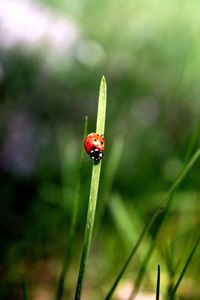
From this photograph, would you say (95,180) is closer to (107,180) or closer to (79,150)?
(107,180)

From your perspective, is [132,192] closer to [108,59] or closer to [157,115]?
[157,115]

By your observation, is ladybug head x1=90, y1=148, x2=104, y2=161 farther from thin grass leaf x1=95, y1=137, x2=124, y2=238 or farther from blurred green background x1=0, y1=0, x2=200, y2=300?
thin grass leaf x1=95, y1=137, x2=124, y2=238

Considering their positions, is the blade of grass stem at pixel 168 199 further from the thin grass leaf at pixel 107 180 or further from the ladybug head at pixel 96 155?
the thin grass leaf at pixel 107 180

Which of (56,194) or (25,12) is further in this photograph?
(25,12)

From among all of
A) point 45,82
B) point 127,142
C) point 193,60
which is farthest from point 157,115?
point 193,60

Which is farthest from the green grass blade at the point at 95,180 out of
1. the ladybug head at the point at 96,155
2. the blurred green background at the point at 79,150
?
the blurred green background at the point at 79,150

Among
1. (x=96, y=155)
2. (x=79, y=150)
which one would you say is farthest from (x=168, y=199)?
(x=79, y=150)

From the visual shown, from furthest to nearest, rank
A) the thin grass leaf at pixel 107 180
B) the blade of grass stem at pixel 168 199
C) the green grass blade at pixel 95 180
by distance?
the thin grass leaf at pixel 107 180 → the blade of grass stem at pixel 168 199 → the green grass blade at pixel 95 180

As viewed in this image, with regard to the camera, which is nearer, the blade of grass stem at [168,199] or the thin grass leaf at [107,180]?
the blade of grass stem at [168,199]
